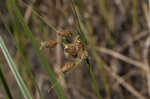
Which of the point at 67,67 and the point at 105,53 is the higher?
the point at 67,67

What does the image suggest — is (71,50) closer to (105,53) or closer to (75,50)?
(75,50)

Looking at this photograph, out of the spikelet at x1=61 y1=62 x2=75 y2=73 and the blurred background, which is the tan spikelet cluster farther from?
the blurred background

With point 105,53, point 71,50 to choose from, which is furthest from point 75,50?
point 105,53

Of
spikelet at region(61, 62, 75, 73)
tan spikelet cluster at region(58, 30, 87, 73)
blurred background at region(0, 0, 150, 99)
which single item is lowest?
blurred background at region(0, 0, 150, 99)

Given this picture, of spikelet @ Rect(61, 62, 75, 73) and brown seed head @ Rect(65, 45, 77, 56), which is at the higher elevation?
brown seed head @ Rect(65, 45, 77, 56)

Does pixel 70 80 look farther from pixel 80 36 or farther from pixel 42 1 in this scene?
pixel 80 36

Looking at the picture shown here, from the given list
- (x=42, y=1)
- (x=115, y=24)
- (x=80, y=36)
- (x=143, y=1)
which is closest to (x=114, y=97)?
(x=115, y=24)

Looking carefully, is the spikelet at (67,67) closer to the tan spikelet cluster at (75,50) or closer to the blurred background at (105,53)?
the tan spikelet cluster at (75,50)

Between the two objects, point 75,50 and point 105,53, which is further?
point 105,53

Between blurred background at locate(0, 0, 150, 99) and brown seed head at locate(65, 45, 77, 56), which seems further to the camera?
blurred background at locate(0, 0, 150, 99)

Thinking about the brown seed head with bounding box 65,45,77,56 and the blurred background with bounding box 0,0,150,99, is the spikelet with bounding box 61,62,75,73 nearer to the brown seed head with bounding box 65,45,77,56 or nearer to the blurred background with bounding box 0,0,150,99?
the brown seed head with bounding box 65,45,77,56

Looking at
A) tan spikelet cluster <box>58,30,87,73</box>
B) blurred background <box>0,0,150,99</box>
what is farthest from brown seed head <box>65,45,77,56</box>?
blurred background <box>0,0,150,99</box>
